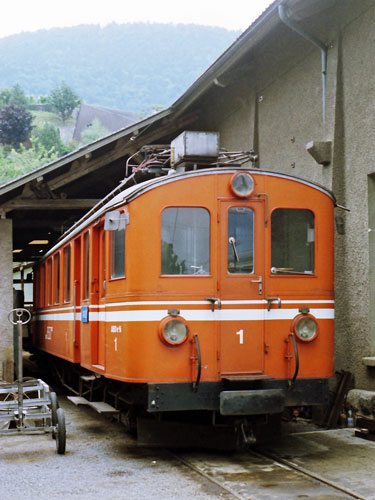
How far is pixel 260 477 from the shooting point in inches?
268

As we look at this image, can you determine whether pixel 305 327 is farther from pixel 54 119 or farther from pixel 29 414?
pixel 54 119

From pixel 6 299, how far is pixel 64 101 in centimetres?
10613

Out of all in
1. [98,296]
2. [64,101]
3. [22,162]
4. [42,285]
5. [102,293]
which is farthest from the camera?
[64,101]

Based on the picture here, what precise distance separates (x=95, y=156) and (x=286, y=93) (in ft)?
16.3

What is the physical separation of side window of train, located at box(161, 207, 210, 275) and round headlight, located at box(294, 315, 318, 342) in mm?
1073

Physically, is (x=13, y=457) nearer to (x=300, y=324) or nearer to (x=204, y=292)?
(x=204, y=292)

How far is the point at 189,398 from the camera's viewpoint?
287 inches

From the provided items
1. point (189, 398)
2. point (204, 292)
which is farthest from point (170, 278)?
point (189, 398)

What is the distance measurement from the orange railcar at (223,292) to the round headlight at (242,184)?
0.4 inches

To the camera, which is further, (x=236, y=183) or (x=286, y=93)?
(x=286, y=93)

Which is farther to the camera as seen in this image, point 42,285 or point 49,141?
point 49,141

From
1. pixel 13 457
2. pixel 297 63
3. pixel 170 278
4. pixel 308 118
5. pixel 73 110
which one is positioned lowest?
pixel 13 457

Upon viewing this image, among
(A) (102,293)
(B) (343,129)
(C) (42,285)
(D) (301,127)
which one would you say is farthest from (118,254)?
(C) (42,285)

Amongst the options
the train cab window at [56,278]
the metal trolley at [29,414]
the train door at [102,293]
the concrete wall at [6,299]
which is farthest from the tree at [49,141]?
the metal trolley at [29,414]
